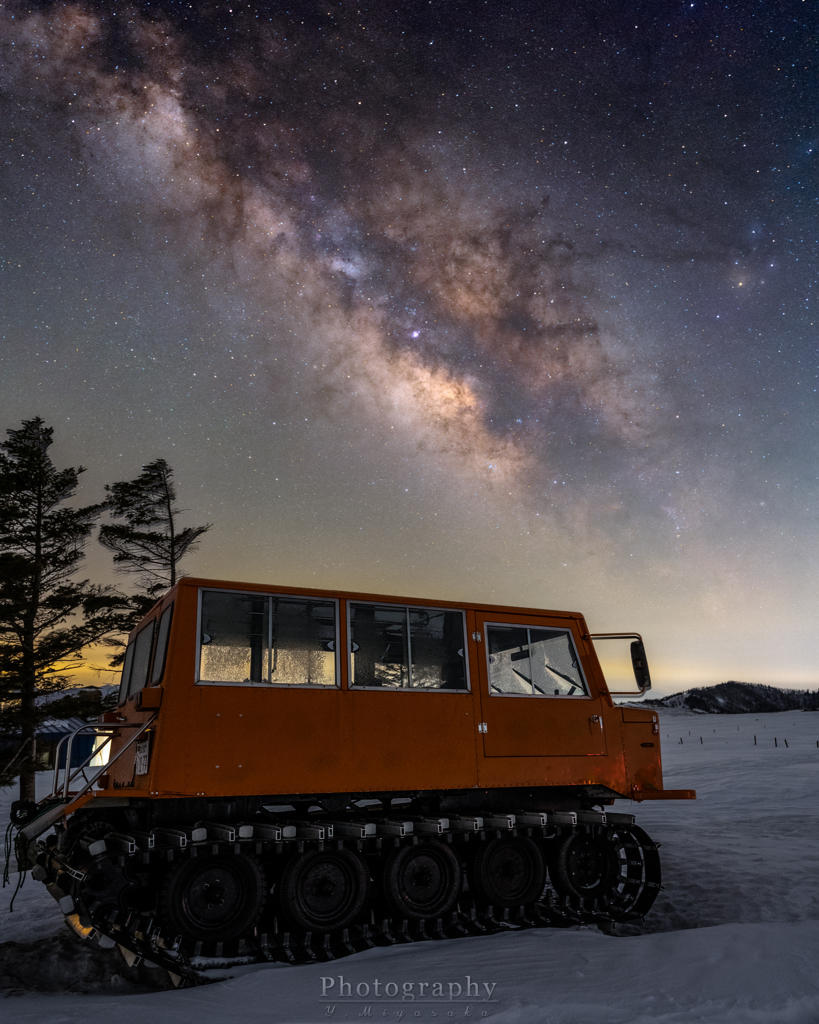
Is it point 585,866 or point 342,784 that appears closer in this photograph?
point 342,784

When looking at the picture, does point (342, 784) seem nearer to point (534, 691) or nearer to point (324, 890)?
point (324, 890)

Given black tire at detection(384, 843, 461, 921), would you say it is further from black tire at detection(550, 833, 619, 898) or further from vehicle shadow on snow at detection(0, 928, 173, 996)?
vehicle shadow on snow at detection(0, 928, 173, 996)

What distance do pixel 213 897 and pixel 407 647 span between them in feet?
10.3

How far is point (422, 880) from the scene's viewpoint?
24.4ft

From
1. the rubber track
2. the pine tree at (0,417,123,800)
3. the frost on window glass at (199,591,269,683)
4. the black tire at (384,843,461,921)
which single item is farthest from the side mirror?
the pine tree at (0,417,123,800)

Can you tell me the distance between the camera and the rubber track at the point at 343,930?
19.3 ft

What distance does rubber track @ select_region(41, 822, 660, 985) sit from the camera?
19.3 feet

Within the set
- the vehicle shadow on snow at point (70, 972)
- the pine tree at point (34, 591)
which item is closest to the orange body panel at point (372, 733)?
the vehicle shadow on snow at point (70, 972)

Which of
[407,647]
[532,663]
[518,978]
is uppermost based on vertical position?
[407,647]

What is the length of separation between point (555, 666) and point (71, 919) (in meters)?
5.79

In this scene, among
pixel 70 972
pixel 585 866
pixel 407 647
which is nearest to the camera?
pixel 70 972

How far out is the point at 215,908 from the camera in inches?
257

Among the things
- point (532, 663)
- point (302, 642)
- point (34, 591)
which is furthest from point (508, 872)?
point (34, 591)

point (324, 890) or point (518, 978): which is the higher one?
point (324, 890)
